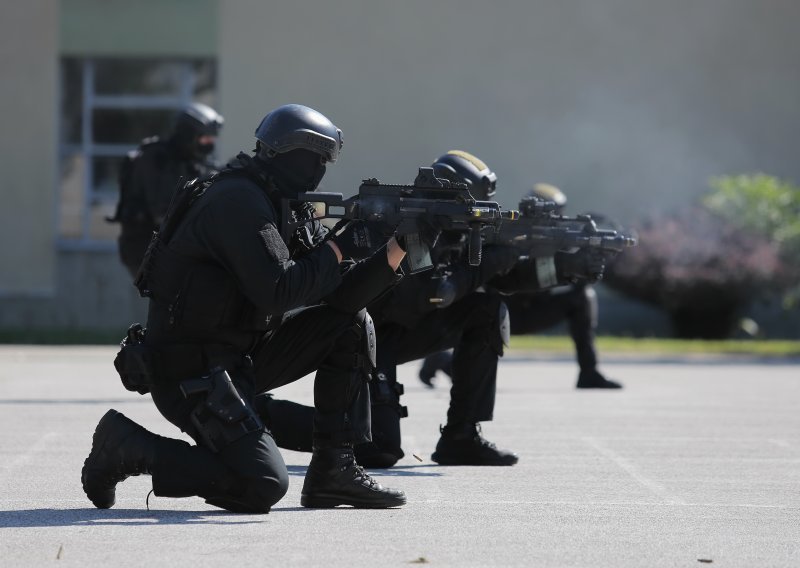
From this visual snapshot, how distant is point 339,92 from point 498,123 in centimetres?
217

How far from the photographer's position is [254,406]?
6242 mm

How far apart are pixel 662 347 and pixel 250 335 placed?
11935 millimetres

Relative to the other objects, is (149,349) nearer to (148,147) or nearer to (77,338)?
(148,147)

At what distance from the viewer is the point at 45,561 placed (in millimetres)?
4973

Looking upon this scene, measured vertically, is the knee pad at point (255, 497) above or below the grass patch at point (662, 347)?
above

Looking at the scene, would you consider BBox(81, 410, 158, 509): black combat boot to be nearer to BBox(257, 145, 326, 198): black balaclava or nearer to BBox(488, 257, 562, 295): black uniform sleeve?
BBox(257, 145, 326, 198): black balaclava

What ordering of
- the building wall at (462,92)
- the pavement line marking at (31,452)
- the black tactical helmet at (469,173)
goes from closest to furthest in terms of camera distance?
the pavement line marking at (31,452), the black tactical helmet at (469,173), the building wall at (462,92)

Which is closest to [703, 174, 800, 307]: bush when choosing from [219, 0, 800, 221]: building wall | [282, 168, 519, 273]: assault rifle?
[219, 0, 800, 221]: building wall

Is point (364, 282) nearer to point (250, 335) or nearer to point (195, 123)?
point (250, 335)

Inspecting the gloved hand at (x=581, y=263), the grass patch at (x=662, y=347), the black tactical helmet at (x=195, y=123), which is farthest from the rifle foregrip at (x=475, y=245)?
the grass patch at (x=662, y=347)

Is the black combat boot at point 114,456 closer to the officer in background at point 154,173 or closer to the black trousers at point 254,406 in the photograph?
the black trousers at point 254,406

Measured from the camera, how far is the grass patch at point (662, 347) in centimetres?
1709

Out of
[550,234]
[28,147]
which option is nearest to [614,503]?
[550,234]

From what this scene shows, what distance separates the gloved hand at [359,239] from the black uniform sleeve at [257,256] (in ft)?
0.59
